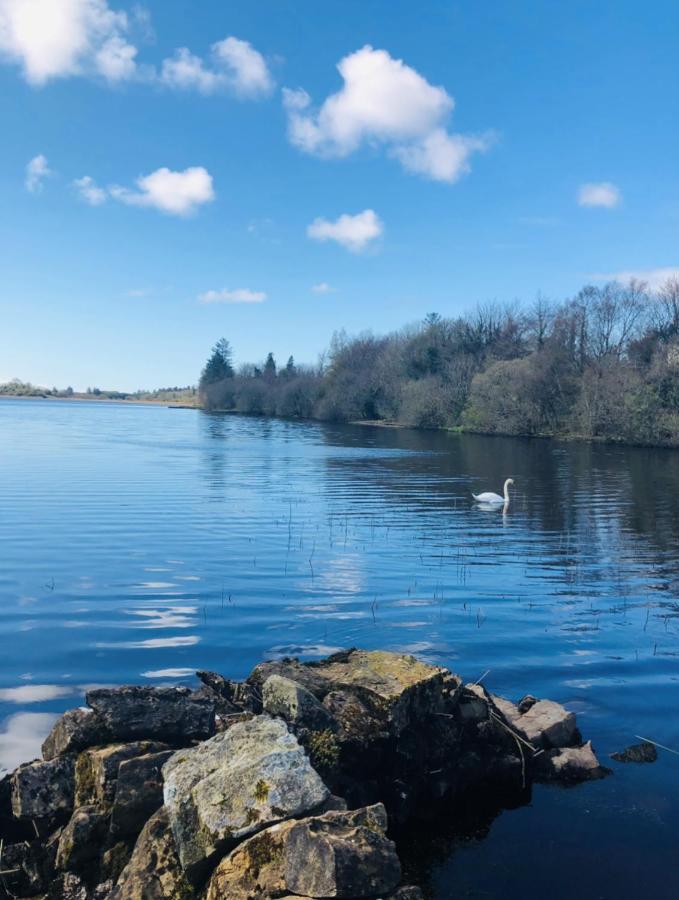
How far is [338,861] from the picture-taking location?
14.7 feet

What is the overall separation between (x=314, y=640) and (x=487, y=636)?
307 centimetres

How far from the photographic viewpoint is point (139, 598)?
15008mm

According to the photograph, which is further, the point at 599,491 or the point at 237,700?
the point at 599,491

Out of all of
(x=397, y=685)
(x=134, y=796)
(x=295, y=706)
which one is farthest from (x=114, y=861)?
(x=397, y=685)

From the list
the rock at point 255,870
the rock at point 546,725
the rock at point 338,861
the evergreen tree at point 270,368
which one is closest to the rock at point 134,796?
the rock at point 255,870

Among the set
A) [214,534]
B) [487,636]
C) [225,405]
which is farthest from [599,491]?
[225,405]

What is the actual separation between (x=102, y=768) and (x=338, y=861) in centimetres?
245

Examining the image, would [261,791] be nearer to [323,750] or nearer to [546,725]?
[323,750]

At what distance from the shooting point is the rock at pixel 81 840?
224 inches

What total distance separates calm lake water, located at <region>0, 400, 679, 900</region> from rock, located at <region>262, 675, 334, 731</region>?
1.55 metres

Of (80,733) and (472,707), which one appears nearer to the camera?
(80,733)

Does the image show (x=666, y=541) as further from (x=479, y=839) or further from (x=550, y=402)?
(x=550, y=402)

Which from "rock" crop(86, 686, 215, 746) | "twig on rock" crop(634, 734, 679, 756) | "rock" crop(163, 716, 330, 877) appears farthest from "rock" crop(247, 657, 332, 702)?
"twig on rock" crop(634, 734, 679, 756)

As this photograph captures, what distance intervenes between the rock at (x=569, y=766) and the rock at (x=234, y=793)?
3.64 meters
